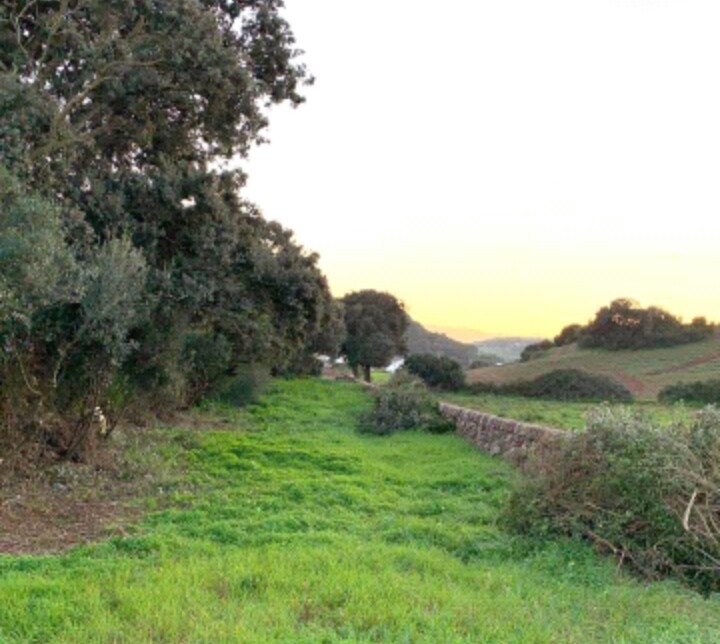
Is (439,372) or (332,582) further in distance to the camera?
(439,372)

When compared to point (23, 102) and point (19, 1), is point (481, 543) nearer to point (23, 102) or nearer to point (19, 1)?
point (23, 102)

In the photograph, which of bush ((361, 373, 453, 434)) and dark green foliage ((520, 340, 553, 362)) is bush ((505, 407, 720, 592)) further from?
dark green foliage ((520, 340, 553, 362))

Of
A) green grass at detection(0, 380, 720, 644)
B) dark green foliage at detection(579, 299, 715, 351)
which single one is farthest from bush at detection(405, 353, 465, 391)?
green grass at detection(0, 380, 720, 644)

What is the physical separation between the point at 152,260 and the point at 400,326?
37.1 m

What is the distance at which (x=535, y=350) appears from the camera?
50281 millimetres

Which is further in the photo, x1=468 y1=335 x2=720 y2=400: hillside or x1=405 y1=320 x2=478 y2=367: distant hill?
x1=405 y1=320 x2=478 y2=367: distant hill

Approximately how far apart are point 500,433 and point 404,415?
563 centimetres

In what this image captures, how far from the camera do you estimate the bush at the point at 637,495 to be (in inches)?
282

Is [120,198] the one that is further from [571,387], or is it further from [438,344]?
[438,344]

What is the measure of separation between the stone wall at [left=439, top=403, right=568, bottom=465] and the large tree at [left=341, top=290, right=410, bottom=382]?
86.7 feet

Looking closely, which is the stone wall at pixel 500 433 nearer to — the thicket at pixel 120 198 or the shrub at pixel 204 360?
the thicket at pixel 120 198

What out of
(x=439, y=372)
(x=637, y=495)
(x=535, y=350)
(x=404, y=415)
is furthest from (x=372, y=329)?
(x=637, y=495)

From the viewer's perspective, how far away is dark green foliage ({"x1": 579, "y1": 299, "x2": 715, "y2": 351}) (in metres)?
36.9

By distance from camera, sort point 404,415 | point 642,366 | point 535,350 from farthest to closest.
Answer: point 535,350, point 642,366, point 404,415
